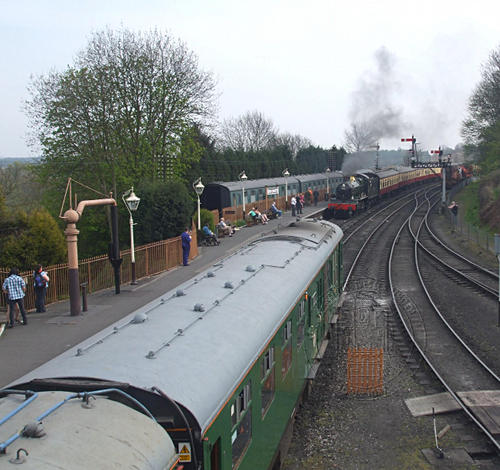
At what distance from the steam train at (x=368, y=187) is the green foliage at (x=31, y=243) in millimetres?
28211

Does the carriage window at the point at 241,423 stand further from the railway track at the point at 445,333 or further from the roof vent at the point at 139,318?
the railway track at the point at 445,333

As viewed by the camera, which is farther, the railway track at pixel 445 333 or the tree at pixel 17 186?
the tree at pixel 17 186

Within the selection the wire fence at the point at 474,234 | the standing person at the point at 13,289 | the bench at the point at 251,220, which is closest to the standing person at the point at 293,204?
the bench at the point at 251,220

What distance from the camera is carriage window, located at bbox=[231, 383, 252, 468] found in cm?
539

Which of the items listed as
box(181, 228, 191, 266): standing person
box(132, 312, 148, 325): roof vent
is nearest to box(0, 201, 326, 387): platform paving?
box(181, 228, 191, 266): standing person

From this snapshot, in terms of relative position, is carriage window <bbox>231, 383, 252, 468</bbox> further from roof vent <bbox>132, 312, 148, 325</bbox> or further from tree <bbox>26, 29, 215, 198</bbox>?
tree <bbox>26, 29, 215, 198</bbox>

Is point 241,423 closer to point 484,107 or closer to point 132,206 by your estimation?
point 132,206

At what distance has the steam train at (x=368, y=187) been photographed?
141ft

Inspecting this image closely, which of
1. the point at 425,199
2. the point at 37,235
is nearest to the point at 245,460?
the point at 37,235

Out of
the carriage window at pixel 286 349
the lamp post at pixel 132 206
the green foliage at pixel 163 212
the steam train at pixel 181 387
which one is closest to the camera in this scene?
the steam train at pixel 181 387

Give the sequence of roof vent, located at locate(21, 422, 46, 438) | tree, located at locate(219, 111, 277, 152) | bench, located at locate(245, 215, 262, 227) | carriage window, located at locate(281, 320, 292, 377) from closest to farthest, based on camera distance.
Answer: roof vent, located at locate(21, 422, 46, 438)
carriage window, located at locate(281, 320, 292, 377)
bench, located at locate(245, 215, 262, 227)
tree, located at locate(219, 111, 277, 152)

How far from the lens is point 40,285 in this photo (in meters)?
15.5

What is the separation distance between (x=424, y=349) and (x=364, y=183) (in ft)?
110

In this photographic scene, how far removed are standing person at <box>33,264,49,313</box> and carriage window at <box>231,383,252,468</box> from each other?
433 inches
